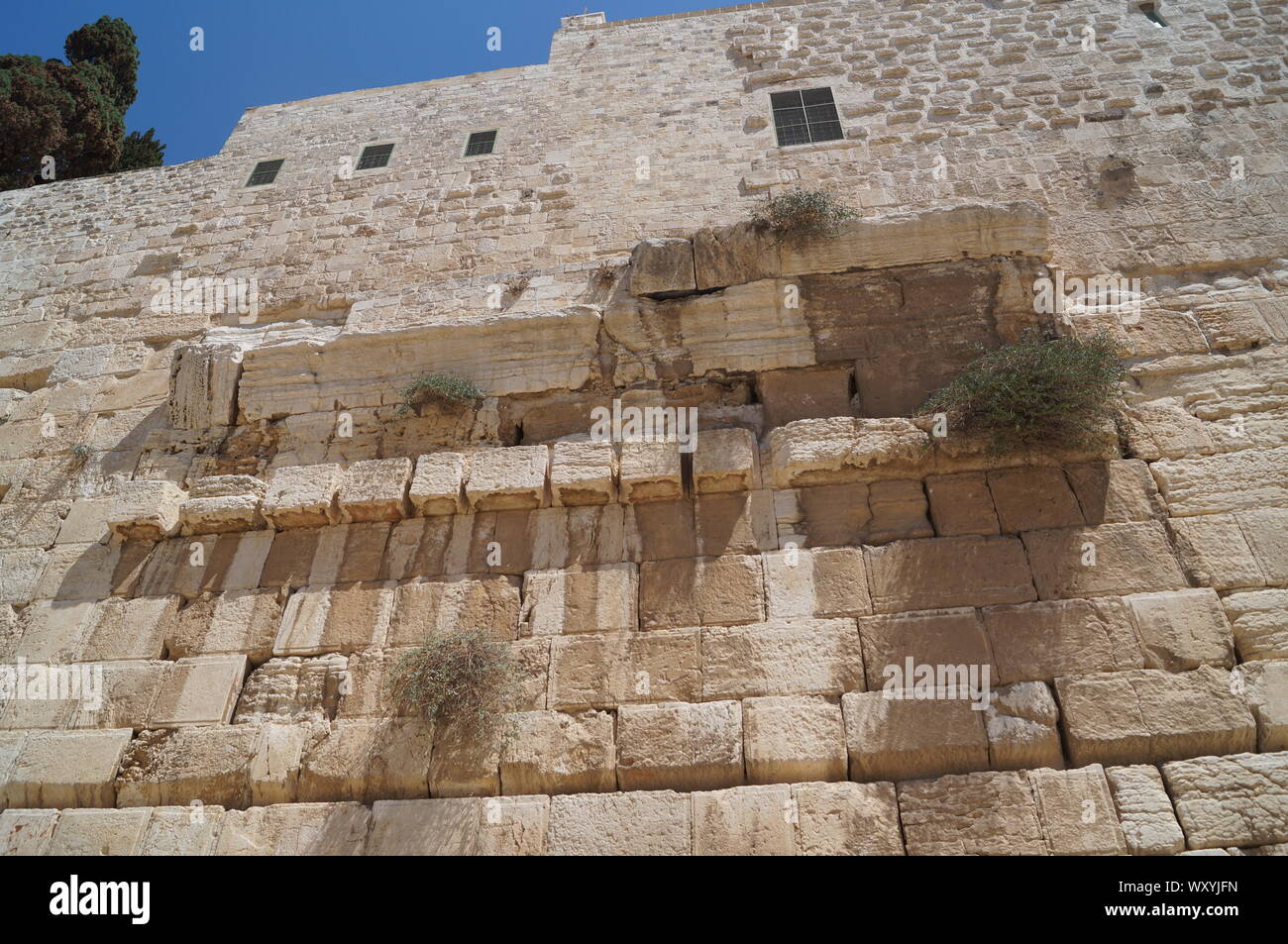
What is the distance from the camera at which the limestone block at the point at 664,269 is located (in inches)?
223

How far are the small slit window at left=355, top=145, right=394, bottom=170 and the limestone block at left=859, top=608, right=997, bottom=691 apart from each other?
722cm

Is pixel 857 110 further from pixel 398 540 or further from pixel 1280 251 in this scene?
pixel 398 540

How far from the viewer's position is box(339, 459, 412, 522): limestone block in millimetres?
5137

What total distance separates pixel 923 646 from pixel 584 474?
2266 millimetres

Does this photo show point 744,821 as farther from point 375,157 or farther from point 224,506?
point 375,157

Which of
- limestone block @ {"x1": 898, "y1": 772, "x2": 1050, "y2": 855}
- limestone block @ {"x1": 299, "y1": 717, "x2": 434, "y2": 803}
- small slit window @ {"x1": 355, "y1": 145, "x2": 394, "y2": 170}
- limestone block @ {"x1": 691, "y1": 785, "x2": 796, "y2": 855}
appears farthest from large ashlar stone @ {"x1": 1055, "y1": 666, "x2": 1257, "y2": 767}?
small slit window @ {"x1": 355, "y1": 145, "x2": 394, "y2": 170}

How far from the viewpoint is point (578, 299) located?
237 inches

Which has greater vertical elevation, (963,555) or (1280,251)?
(1280,251)

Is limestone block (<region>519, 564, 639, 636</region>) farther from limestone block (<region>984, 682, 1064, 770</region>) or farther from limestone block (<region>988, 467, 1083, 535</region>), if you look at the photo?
limestone block (<region>988, 467, 1083, 535</region>)

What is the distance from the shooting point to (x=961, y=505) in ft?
15.3

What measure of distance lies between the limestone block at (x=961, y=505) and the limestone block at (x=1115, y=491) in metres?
0.52

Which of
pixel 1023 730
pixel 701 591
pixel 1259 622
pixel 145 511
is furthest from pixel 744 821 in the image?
pixel 145 511

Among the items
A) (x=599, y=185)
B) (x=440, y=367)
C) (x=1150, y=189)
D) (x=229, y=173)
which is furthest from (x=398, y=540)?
(x=1150, y=189)
